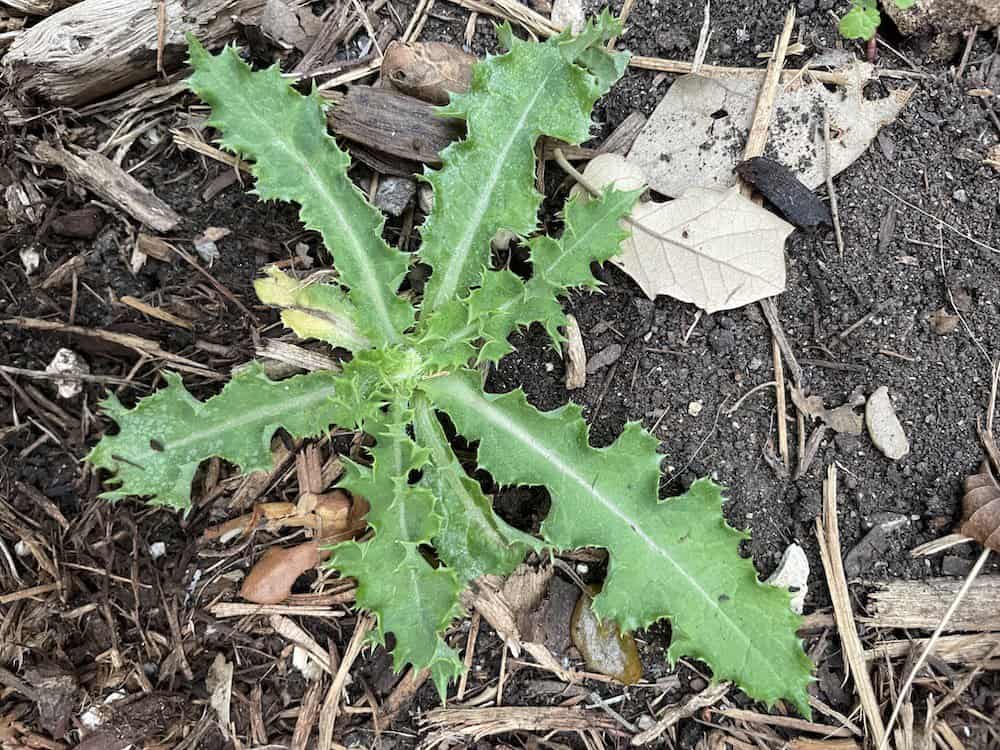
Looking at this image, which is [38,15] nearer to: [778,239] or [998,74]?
[778,239]

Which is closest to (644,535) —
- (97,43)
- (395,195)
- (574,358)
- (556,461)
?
(556,461)

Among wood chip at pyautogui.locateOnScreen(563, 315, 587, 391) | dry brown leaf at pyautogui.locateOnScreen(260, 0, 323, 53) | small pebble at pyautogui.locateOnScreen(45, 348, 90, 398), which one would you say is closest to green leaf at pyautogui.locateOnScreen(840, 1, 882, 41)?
wood chip at pyautogui.locateOnScreen(563, 315, 587, 391)

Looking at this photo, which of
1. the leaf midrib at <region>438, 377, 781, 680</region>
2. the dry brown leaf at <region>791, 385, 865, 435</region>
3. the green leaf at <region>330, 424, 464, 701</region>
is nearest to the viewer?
the green leaf at <region>330, 424, 464, 701</region>

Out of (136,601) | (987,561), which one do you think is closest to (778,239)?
(987,561)

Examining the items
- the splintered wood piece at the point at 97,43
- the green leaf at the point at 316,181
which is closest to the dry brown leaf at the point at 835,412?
the green leaf at the point at 316,181

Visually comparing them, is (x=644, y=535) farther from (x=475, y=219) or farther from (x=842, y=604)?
(x=475, y=219)

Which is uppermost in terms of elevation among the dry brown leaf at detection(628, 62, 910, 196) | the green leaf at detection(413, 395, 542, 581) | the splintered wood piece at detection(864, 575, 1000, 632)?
the dry brown leaf at detection(628, 62, 910, 196)

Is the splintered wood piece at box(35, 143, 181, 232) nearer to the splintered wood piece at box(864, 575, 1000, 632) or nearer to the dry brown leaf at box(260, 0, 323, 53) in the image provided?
the dry brown leaf at box(260, 0, 323, 53)
